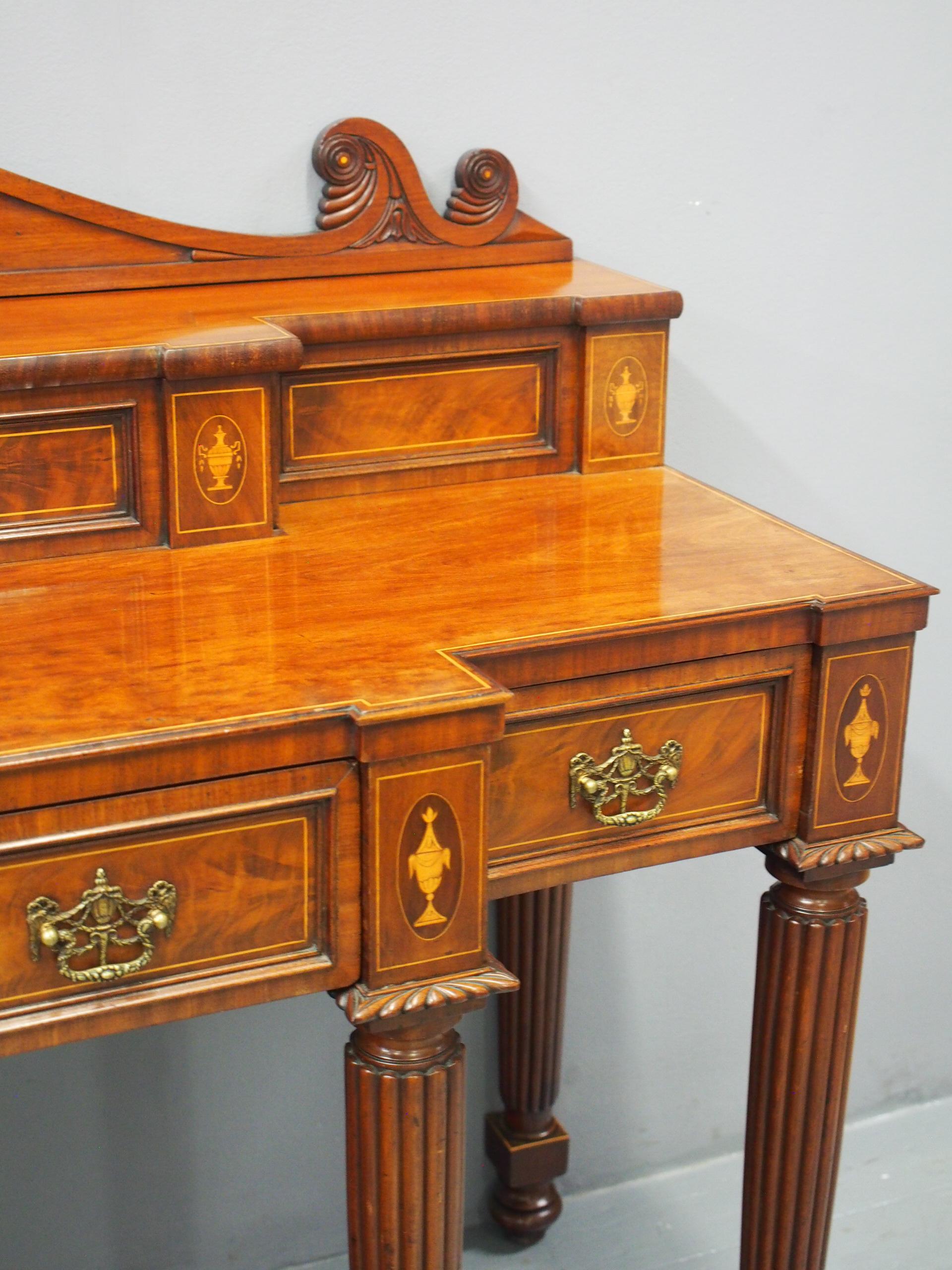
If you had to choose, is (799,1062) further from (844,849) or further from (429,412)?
(429,412)

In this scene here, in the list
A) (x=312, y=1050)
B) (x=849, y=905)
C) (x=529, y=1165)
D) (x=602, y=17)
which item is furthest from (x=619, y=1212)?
(x=602, y=17)

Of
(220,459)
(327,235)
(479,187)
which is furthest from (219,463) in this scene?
(479,187)

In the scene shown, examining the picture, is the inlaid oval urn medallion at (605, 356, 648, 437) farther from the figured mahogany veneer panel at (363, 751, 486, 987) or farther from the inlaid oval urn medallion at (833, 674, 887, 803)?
the figured mahogany veneer panel at (363, 751, 486, 987)

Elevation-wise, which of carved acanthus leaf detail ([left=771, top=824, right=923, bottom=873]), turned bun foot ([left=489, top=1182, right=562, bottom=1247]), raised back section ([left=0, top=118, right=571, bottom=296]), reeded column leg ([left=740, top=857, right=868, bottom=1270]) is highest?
raised back section ([left=0, top=118, right=571, bottom=296])

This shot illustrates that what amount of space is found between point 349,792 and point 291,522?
37 centimetres

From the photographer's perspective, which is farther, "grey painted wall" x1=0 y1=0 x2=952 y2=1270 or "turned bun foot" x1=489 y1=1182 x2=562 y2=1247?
"turned bun foot" x1=489 y1=1182 x2=562 y2=1247

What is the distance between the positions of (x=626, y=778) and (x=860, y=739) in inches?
7.7

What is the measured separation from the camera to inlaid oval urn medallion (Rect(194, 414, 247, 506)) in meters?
1.25

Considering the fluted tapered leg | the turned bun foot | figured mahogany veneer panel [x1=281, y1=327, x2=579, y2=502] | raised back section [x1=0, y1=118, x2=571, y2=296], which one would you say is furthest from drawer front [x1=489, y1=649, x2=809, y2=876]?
the turned bun foot

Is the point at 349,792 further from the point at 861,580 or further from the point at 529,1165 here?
the point at 529,1165

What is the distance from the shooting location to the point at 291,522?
1321 mm

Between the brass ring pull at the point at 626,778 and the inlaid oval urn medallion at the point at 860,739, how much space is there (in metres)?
0.13

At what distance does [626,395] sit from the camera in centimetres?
146

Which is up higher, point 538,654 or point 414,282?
point 414,282
